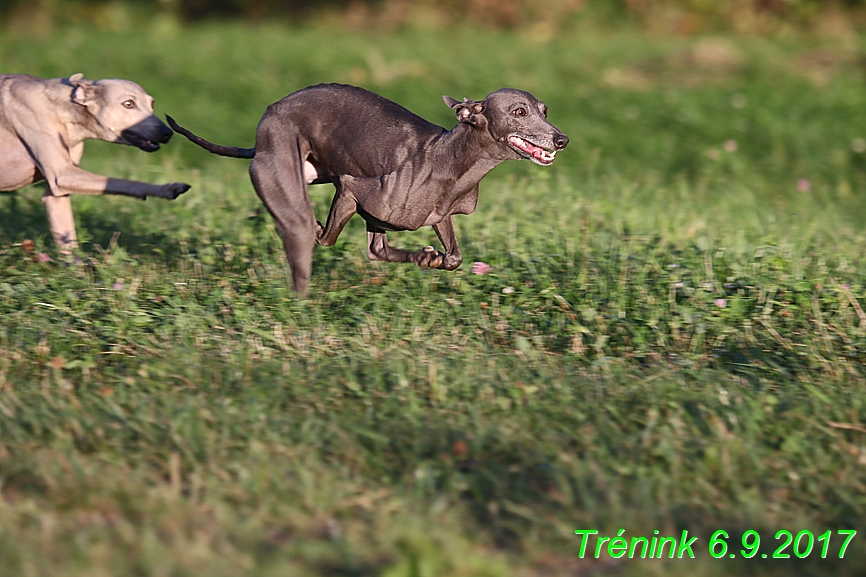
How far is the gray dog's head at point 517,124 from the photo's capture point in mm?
4613

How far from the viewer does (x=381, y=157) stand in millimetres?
4898

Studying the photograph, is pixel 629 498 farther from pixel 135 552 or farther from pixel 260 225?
pixel 260 225

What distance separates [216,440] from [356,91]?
82.1 inches

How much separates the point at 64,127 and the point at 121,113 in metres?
0.34

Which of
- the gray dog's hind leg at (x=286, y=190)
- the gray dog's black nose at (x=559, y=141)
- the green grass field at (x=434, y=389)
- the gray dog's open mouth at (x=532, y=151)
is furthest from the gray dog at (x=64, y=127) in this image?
the gray dog's black nose at (x=559, y=141)

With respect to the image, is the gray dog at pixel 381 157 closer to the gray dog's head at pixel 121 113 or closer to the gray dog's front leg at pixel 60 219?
the gray dog's head at pixel 121 113

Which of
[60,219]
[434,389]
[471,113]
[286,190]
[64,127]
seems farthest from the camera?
[60,219]

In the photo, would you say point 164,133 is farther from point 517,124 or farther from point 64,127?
point 517,124

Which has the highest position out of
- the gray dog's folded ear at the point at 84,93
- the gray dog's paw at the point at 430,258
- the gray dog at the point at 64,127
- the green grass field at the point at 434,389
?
the gray dog's folded ear at the point at 84,93

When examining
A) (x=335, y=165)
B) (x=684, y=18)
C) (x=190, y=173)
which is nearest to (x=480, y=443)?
(x=335, y=165)

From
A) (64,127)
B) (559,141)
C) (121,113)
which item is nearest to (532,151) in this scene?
(559,141)

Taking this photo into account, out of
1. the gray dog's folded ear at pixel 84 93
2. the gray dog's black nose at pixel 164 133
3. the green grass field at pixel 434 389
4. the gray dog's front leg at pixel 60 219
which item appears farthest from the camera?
the gray dog's front leg at pixel 60 219

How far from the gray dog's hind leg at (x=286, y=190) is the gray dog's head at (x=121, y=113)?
32.6 inches

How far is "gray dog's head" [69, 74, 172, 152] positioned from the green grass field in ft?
2.20
